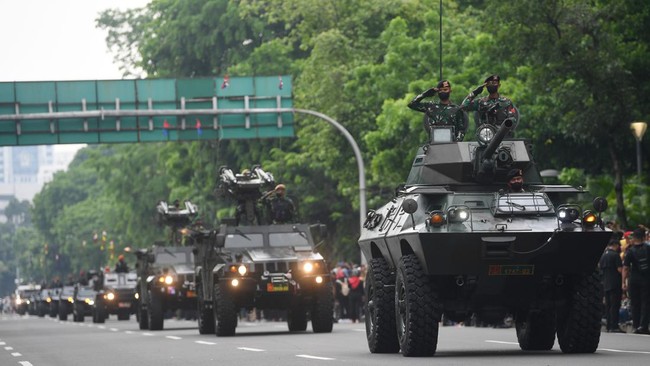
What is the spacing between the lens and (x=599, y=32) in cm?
3862

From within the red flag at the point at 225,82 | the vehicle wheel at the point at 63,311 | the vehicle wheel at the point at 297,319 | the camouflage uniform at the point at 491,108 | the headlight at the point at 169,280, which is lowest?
the vehicle wheel at the point at 297,319

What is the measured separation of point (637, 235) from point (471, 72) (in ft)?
71.5

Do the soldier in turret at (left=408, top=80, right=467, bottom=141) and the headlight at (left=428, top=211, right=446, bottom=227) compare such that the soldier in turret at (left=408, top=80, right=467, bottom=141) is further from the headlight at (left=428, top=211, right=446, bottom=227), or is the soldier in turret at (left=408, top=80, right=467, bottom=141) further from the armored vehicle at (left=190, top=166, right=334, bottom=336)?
the armored vehicle at (left=190, top=166, right=334, bottom=336)

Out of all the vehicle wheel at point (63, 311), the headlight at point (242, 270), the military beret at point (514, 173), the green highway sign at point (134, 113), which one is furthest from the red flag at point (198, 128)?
the military beret at point (514, 173)

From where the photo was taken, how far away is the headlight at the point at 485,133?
1923cm

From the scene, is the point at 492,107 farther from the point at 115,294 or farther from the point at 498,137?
the point at 115,294

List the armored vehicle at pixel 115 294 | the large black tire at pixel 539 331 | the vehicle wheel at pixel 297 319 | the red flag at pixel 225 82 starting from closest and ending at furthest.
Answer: the large black tire at pixel 539 331 < the vehicle wheel at pixel 297 319 < the red flag at pixel 225 82 < the armored vehicle at pixel 115 294

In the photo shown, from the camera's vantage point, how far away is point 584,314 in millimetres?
18375

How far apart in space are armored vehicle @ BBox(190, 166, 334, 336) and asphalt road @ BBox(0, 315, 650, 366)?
0.53 m

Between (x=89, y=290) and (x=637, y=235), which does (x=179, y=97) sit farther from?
(x=637, y=235)

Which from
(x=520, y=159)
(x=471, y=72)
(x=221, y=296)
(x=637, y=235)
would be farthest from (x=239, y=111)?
(x=520, y=159)

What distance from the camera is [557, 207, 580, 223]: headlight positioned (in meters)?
18.3

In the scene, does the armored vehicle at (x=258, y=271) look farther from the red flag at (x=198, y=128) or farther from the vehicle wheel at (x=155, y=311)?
the red flag at (x=198, y=128)

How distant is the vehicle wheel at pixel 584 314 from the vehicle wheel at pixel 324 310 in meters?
11.5
